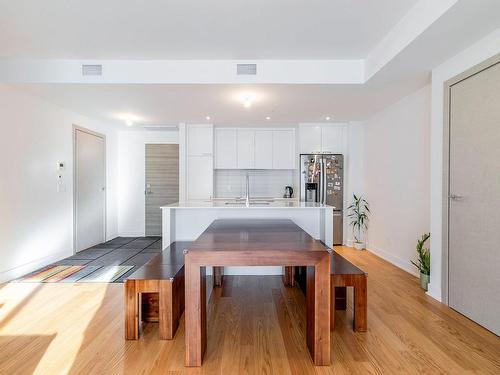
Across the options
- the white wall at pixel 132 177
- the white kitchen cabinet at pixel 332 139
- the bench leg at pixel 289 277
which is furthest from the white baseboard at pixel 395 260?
the white wall at pixel 132 177

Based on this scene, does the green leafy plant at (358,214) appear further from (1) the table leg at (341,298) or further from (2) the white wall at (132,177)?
(2) the white wall at (132,177)

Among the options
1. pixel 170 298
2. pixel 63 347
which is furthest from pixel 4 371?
pixel 170 298

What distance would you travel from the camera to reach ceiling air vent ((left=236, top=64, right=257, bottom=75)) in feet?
9.99

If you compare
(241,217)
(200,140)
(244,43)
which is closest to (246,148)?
(200,140)

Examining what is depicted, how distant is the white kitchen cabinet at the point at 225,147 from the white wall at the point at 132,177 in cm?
120

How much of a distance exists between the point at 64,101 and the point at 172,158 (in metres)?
2.36

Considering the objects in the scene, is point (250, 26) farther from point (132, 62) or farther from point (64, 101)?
point (64, 101)

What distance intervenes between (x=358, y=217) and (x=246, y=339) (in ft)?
11.6

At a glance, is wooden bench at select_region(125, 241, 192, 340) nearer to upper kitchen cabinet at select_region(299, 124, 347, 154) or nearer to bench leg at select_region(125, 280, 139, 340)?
bench leg at select_region(125, 280, 139, 340)

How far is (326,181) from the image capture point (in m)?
4.97

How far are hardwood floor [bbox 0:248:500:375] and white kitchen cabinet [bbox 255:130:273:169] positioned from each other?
10.3 ft

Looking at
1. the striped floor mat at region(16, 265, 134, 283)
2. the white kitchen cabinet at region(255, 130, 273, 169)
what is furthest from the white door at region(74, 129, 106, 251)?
the white kitchen cabinet at region(255, 130, 273, 169)

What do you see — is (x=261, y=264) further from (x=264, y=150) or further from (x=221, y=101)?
(x=264, y=150)

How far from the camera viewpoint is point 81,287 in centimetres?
299
